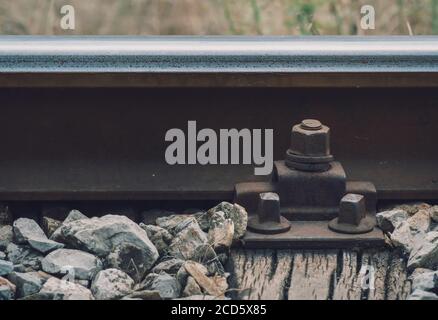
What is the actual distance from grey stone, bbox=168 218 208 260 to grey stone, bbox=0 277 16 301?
1.79 feet

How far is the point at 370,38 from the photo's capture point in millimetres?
4258

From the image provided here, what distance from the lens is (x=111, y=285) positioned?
3.26m

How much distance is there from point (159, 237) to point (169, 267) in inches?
8.8

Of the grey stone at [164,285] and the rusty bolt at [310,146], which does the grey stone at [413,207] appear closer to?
the rusty bolt at [310,146]

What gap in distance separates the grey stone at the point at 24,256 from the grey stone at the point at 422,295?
1.18 metres

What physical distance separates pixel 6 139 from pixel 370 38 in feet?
4.78

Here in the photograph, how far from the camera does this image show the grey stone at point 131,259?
3426 mm

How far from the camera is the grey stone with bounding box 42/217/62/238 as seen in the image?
12.3 ft

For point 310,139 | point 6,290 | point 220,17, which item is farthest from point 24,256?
point 220,17

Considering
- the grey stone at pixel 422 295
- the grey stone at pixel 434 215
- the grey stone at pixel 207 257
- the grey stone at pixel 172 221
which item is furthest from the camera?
the grey stone at pixel 434 215

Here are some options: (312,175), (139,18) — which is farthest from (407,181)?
(139,18)

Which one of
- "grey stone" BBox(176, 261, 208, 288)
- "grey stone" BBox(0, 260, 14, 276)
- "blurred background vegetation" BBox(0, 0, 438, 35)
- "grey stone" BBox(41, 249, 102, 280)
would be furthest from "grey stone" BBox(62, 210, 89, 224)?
"blurred background vegetation" BBox(0, 0, 438, 35)

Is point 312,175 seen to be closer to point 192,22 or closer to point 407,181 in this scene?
point 407,181

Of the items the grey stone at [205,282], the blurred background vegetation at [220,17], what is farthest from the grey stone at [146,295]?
the blurred background vegetation at [220,17]
